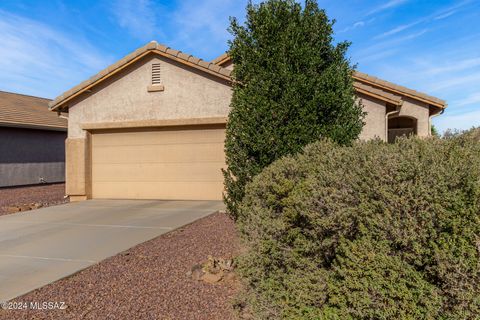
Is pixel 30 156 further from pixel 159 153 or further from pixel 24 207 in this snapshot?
pixel 159 153

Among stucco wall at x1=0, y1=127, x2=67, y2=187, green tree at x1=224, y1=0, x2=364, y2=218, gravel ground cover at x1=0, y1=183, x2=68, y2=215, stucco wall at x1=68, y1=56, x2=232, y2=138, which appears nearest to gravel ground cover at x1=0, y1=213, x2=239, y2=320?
green tree at x1=224, y1=0, x2=364, y2=218

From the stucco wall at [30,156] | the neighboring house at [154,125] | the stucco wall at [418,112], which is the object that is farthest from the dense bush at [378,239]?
the stucco wall at [30,156]

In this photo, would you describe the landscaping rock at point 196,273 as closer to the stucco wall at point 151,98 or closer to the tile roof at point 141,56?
the stucco wall at point 151,98

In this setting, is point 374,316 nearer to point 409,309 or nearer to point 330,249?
point 409,309

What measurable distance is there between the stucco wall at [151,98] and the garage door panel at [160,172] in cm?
144

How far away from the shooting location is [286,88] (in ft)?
19.6

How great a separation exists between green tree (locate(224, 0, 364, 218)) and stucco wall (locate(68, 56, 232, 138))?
4.29m

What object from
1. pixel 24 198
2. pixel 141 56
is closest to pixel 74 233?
pixel 141 56

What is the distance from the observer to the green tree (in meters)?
5.96

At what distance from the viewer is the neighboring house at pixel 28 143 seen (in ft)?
53.6

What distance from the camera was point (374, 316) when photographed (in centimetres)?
266

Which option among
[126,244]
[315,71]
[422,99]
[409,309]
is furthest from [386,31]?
[409,309]

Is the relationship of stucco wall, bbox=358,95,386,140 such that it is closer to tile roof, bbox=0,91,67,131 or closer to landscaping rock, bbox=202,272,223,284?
landscaping rock, bbox=202,272,223,284

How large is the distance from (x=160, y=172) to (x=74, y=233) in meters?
4.54
